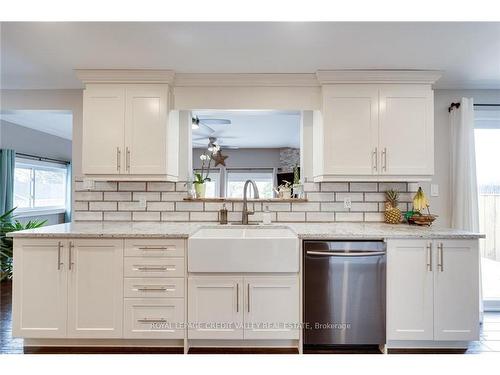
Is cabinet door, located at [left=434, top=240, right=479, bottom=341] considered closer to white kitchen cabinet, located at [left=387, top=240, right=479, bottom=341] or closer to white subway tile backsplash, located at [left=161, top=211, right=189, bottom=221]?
white kitchen cabinet, located at [left=387, top=240, right=479, bottom=341]

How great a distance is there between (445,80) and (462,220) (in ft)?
4.16

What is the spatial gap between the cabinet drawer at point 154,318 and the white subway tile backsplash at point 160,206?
905 millimetres

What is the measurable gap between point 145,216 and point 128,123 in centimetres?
87

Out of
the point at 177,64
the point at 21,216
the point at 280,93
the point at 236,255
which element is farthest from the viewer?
the point at 21,216

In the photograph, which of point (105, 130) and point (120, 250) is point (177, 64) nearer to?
point (105, 130)

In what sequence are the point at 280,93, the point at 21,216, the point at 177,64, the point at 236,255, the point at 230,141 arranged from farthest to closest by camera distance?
the point at 230,141 < the point at 21,216 < the point at 280,93 < the point at 177,64 < the point at 236,255

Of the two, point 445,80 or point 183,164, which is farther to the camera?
point 183,164

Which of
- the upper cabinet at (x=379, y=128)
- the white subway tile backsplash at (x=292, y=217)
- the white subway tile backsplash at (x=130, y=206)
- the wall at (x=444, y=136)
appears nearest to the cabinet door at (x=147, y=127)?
the white subway tile backsplash at (x=130, y=206)

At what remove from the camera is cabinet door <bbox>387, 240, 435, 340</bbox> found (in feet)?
6.95

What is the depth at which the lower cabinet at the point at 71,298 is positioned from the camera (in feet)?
6.99

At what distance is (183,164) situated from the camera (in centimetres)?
288

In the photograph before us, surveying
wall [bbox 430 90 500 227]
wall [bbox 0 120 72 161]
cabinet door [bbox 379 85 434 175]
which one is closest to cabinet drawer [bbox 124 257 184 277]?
cabinet door [bbox 379 85 434 175]

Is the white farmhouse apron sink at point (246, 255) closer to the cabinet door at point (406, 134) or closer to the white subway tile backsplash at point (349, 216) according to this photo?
the white subway tile backsplash at point (349, 216)

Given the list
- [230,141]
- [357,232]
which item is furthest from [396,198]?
[230,141]
